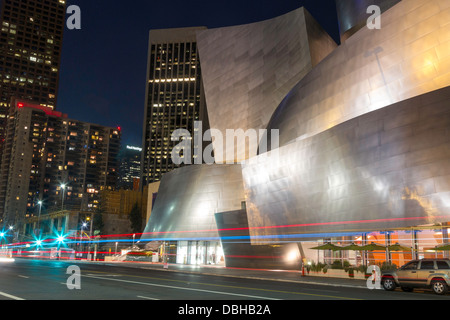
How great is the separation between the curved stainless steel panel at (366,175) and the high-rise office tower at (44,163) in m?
154

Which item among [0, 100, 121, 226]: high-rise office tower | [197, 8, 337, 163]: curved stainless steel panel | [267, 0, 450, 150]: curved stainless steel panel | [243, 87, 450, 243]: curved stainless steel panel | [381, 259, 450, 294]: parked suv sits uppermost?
[0, 100, 121, 226]: high-rise office tower

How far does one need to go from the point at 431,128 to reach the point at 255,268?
69.2 ft

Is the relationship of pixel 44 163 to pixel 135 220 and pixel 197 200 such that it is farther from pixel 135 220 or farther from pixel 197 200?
pixel 197 200

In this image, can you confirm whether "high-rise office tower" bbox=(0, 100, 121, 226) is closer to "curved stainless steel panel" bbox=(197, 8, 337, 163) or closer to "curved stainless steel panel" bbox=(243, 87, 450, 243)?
"curved stainless steel panel" bbox=(197, 8, 337, 163)

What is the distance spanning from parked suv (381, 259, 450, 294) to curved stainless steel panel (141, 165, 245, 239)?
19542 millimetres

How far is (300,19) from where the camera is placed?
3631 centimetres

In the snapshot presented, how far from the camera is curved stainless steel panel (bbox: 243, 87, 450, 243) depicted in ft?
66.8

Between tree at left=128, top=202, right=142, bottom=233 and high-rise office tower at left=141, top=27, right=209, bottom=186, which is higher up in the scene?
high-rise office tower at left=141, top=27, right=209, bottom=186

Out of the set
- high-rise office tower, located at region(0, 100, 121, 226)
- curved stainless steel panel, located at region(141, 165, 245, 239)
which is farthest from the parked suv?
high-rise office tower, located at region(0, 100, 121, 226)

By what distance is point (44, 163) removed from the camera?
184 m

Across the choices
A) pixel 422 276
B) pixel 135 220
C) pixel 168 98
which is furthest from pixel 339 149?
pixel 168 98

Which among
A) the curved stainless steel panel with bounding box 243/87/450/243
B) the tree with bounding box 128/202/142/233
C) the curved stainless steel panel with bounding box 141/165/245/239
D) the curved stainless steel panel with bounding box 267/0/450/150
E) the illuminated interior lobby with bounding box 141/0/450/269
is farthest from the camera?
the tree with bounding box 128/202/142/233

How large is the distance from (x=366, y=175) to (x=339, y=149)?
7.71 ft

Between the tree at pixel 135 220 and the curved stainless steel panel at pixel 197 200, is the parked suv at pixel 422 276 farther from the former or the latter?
the tree at pixel 135 220
